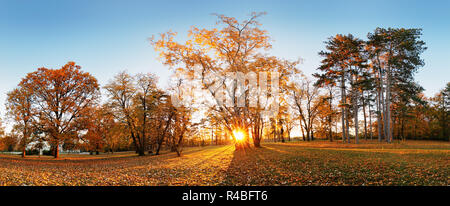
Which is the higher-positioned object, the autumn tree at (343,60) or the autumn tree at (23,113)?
the autumn tree at (343,60)

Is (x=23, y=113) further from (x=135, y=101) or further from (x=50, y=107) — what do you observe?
(x=135, y=101)

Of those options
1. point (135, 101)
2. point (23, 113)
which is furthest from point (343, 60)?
point (23, 113)

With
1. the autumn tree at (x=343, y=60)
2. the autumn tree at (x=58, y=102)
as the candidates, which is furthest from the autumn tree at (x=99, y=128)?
the autumn tree at (x=343, y=60)

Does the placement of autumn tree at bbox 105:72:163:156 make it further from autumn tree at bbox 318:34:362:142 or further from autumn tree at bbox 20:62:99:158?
autumn tree at bbox 318:34:362:142

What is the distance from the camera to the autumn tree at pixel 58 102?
23.5 metres

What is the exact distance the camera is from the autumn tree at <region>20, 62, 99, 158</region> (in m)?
23.5

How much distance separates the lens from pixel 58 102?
24.4 metres

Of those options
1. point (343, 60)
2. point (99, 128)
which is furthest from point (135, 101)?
point (343, 60)

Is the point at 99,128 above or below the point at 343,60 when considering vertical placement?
below

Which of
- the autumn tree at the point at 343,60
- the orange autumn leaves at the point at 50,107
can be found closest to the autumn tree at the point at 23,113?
the orange autumn leaves at the point at 50,107

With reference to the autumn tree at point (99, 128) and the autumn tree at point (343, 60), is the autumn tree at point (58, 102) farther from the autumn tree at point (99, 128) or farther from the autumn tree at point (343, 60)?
the autumn tree at point (343, 60)

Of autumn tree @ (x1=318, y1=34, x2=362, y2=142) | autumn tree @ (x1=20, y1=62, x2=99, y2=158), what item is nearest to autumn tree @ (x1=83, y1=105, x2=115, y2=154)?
autumn tree @ (x1=20, y1=62, x2=99, y2=158)
